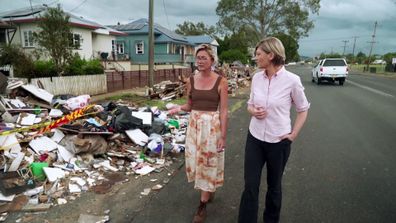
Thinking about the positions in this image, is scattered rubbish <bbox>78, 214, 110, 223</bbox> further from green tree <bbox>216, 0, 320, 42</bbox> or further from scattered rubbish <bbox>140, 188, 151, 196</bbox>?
green tree <bbox>216, 0, 320, 42</bbox>

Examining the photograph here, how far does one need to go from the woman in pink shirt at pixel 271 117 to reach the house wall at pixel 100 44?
89.2ft

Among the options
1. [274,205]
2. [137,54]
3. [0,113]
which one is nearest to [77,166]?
[0,113]

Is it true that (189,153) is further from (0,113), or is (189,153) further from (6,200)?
(0,113)

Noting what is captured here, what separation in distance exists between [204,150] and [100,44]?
28447 millimetres

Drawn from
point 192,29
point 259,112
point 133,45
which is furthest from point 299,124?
point 192,29

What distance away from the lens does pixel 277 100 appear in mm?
2676

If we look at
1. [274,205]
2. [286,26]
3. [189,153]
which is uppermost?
[286,26]

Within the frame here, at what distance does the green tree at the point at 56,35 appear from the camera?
41.9 feet

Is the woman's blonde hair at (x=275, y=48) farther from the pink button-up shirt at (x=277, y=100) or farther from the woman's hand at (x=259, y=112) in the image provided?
the woman's hand at (x=259, y=112)

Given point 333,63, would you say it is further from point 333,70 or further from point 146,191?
point 146,191

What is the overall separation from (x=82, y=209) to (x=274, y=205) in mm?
2348

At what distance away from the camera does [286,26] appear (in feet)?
142

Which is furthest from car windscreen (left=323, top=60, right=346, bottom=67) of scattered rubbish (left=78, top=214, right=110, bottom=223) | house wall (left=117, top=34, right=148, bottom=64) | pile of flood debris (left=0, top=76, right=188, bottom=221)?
house wall (left=117, top=34, right=148, bottom=64)

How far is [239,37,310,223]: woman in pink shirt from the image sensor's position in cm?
268
